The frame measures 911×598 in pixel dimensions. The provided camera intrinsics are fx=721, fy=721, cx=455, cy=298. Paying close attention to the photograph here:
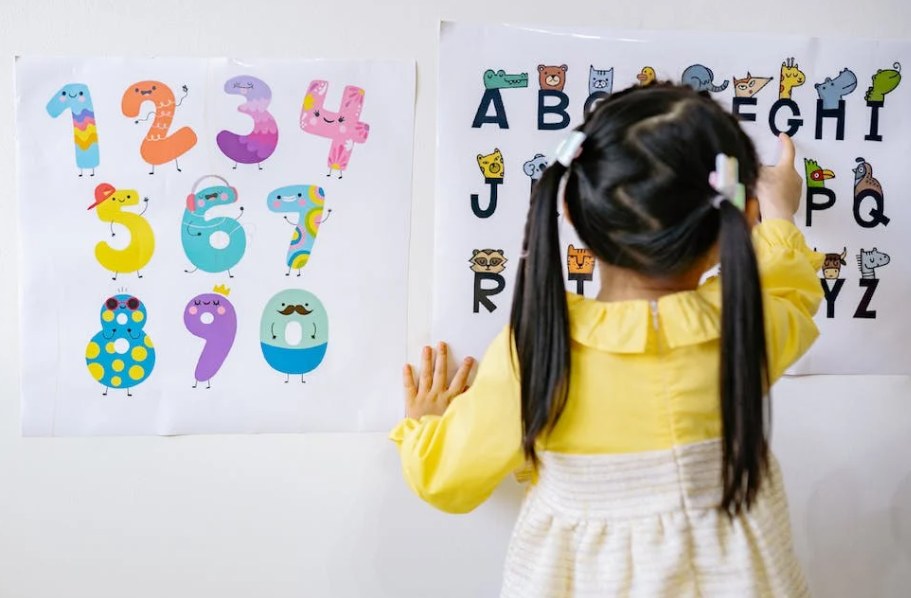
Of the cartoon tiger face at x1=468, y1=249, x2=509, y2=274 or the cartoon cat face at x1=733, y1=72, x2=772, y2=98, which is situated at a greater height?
the cartoon cat face at x1=733, y1=72, x2=772, y2=98

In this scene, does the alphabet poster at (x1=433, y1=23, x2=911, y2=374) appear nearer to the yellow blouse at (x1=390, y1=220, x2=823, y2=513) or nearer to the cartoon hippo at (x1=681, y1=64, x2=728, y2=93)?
the cartoon hippo at (x1=681, y1=64, x2=728, y2=93)

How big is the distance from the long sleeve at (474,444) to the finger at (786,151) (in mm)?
490

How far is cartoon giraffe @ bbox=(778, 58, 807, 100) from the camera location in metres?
0.98

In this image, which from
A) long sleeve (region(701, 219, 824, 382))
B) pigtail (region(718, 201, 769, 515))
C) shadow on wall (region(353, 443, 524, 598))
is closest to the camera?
pigtail (region(718, 201, 769, 515))

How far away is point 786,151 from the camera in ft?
3.11

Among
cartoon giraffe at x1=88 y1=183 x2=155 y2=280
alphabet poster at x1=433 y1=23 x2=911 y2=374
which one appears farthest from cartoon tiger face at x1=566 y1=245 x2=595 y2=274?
cartoon giraffe at x1=88 y1=183 x2=155 y2=280

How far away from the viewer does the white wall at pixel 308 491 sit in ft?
3.21

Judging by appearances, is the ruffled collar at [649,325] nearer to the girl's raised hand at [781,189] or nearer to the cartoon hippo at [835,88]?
the girl's raised hand at [781,189]

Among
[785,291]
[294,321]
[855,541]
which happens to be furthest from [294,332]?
[855,541]

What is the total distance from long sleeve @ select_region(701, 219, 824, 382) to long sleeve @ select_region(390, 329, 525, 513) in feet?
0.76

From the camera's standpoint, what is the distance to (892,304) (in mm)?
1003

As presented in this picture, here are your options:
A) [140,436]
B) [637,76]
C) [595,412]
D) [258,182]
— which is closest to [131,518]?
[140,436]

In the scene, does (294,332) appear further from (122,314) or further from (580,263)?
(580,263)

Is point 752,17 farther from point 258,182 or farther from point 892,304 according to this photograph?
point 258,182
